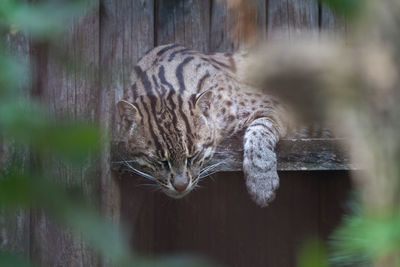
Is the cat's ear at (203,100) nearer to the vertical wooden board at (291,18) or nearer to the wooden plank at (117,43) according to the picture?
the wooden plank at (117,43)

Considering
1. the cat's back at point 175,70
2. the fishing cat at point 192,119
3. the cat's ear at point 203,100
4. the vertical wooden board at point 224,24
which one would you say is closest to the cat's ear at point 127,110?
the fishing cat at point 192,119

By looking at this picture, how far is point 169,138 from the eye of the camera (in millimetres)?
2664

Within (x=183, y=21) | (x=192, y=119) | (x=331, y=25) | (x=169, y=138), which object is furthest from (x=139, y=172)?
(x=331, y=25)

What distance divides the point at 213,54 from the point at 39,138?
9.33 feet

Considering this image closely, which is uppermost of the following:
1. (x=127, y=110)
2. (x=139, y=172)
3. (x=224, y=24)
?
(x=224, y=24)

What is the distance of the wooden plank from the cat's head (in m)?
0.26

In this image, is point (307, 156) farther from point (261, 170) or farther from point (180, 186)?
point (180, 186)

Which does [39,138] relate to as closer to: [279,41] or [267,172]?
[267,172]

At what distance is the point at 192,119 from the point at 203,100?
12cm

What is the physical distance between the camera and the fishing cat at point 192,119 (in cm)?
261

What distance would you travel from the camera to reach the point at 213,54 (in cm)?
325

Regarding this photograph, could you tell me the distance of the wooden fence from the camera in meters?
3.05

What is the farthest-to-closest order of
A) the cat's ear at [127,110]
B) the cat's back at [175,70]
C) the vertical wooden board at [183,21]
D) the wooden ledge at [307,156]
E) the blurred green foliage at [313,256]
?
A: the vertical wooden board at [183,21] → the cat's back at [175,70] → the cat's ear at [127,110] → the wooden ledge at [307,156] → the blurred green foliage at [313,256]

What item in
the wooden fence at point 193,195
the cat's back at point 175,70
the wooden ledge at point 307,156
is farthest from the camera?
the wooden fence at point 193,195
